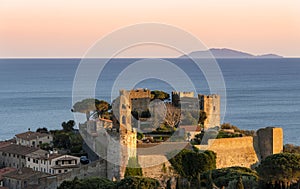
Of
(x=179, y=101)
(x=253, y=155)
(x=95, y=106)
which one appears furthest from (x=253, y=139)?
(x=95, y=106)

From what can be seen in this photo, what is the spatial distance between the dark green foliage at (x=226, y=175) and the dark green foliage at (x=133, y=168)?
107 inches

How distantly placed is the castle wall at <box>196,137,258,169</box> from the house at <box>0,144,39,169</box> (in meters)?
9.81

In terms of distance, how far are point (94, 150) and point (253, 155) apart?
7688 mm

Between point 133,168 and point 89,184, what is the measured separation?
269 cm

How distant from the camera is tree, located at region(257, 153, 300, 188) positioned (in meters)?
26.9

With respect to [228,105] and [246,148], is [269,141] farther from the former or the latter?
[228,105]

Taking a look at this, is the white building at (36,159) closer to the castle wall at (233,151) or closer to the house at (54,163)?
the house at (54,163)

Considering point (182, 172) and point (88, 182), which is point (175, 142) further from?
point (88, 182)

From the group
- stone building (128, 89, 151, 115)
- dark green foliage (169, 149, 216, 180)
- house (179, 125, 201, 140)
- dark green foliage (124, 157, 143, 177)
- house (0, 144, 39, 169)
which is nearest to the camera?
dark green foliage (124, 157, 143, 177)

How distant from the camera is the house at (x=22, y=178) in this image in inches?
1215

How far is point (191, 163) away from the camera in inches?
1154

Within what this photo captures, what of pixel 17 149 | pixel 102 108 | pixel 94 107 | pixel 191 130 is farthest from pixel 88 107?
pixel 191 130

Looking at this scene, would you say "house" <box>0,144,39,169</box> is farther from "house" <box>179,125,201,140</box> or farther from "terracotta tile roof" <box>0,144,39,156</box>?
"house" <box>179,125,201,140</box>

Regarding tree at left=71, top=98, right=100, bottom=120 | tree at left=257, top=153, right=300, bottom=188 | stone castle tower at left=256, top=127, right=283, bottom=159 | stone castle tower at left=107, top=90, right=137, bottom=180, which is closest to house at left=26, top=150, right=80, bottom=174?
stone castle tower at left=107, top=90, right=137, bottom=180
